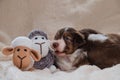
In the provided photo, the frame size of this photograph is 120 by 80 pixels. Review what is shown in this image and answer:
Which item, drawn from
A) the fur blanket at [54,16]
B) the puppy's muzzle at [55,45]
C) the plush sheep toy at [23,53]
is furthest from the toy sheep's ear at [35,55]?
the fur blanket at [54,16]

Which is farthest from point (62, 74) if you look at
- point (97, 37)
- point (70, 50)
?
point (97, 37)

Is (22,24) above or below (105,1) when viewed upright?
below

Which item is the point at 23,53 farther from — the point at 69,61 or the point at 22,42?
the point at 69,61

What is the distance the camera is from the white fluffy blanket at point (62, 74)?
3.12ft

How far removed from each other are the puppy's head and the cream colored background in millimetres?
431

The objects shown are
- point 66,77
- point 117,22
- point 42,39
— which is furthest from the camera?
point 117,22

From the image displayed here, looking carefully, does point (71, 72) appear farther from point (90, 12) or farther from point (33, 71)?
point (90, 12)

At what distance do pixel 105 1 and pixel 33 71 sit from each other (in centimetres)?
78

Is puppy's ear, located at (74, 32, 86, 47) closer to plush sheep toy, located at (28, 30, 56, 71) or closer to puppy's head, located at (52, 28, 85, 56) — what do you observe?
puppy's head, located at (52, 28, 85, 56)

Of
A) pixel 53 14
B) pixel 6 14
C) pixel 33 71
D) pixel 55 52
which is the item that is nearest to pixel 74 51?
pixel 55 52

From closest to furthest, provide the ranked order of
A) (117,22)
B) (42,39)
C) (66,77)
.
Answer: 1. (66,77)
2. (42,39)
3. (117,22)

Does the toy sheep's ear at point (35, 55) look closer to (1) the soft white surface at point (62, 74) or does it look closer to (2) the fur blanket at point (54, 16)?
(1) the soft white surface at point (62, 74)

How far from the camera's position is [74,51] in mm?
1136

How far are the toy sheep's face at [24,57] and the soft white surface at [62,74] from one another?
3 cm
